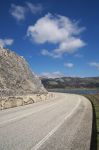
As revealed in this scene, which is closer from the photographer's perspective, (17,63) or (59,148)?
(59,148)

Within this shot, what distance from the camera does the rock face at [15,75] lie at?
45438mm

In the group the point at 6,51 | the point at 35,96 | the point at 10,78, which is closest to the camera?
the point at 35,96

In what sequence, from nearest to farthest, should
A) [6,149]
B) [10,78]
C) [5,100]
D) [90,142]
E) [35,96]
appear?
[6,149], [90,142], [5,100], [35,96], [10,78]

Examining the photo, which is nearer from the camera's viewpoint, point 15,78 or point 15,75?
point 15,78

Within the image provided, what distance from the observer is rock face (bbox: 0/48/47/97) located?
45.4m

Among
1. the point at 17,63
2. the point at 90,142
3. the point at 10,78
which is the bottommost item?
the point at 90,142

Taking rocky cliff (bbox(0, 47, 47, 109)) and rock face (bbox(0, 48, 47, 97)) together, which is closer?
rocky cliff (bbox(0, 47, 47, 109))

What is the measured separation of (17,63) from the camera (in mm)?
57719

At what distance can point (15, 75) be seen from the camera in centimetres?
5169

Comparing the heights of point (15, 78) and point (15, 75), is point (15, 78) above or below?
below

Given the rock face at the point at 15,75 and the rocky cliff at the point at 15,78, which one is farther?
the rock face at the point at 15,75

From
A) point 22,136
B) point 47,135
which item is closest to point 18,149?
point 22,136

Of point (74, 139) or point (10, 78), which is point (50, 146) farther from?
point (10, 78)

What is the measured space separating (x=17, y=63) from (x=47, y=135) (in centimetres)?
4692
